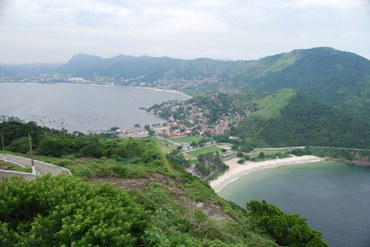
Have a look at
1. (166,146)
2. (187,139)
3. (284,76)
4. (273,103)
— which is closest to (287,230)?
(166,146)

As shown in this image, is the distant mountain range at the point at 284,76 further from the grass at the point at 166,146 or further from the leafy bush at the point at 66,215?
the leafy bush at the point at 66,215

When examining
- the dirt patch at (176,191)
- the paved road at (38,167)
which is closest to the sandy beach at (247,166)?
the dirt patch at (176,191)

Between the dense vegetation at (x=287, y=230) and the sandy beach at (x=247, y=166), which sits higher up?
the dense vegetation at (x=287, y=230)

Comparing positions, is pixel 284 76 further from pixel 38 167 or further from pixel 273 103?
pixel 38 167

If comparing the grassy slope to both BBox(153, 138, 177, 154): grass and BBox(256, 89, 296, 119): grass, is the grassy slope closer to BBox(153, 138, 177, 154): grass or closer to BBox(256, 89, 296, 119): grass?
BBox(153, 138, 177, 154): grass

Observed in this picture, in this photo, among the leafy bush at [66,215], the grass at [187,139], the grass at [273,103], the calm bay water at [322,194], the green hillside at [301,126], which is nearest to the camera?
the leafy bush at [66,215]
